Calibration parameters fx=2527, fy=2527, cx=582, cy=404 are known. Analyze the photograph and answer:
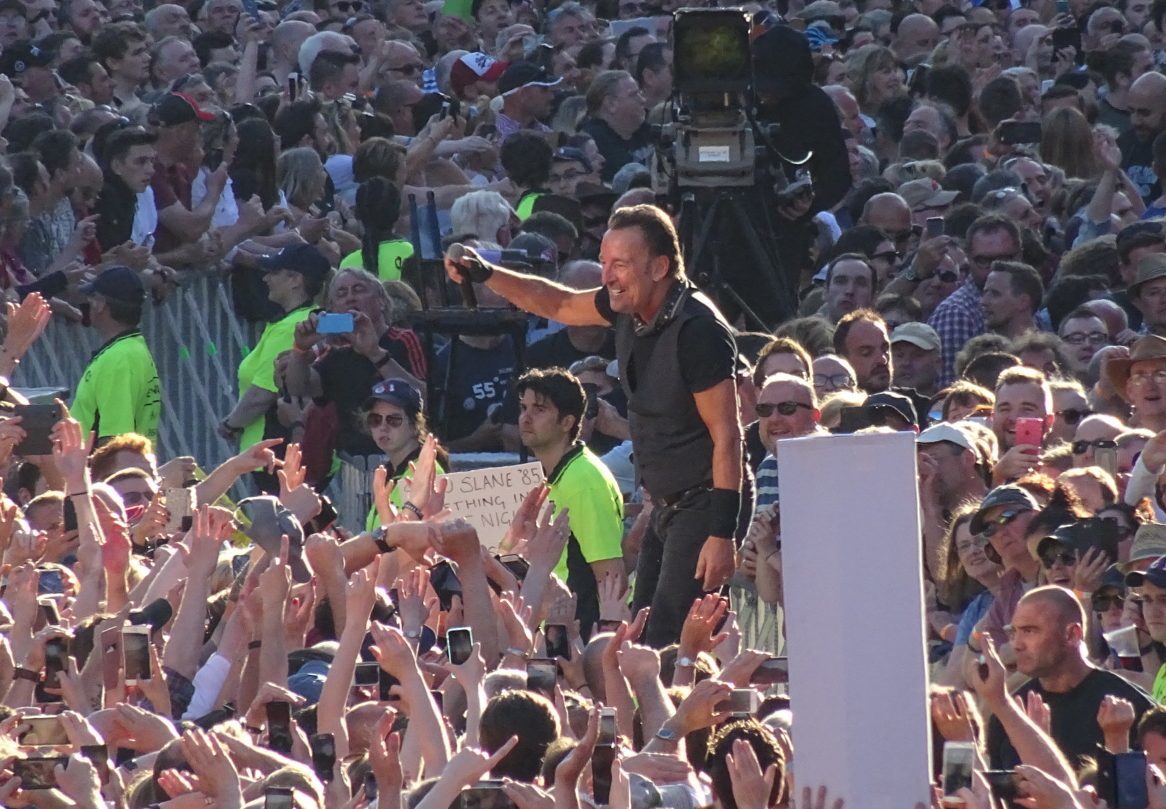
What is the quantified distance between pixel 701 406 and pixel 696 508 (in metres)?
0.31

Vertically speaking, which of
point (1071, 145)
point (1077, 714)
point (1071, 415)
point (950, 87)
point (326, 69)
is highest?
point (326, 69)

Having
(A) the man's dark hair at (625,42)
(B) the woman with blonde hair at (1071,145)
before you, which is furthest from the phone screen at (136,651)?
(A) the man's dark hair at (625,42)

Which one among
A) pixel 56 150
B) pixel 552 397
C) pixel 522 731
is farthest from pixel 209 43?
pixel 522 731

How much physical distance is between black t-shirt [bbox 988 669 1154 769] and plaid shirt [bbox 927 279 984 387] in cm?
447

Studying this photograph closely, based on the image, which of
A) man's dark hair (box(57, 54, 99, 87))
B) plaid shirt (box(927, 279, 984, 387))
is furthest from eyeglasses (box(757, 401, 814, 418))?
man's dark hair (box(57, 54, 99, 87))

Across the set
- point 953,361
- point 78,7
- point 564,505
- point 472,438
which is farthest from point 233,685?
point 78,7

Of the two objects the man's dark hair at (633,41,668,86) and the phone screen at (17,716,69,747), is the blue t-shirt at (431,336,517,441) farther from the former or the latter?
the phone screen at (17,716,69,747)

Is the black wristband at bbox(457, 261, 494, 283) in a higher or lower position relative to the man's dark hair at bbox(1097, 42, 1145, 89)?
lower

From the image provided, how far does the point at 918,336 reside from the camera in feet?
33.7

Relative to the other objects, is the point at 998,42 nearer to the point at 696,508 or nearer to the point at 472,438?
the point at 472,438

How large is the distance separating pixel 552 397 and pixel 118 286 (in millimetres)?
3133

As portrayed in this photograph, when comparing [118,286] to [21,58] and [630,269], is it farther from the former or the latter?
[630,269]

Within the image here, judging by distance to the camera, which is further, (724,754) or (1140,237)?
(1140,237)

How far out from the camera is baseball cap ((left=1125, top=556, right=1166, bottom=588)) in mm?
6414
